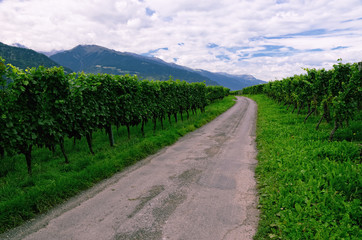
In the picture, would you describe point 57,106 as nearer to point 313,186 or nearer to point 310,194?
point 310,194

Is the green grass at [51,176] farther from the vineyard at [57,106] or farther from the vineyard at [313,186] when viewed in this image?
the vineyard at [313,186]

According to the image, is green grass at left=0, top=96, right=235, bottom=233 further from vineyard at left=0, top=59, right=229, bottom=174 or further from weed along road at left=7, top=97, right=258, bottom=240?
vineyard at left=0, top=59, right=229, bottom=174

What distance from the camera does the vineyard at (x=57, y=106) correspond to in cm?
709

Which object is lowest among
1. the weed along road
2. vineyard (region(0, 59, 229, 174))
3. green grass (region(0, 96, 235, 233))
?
the weed along road

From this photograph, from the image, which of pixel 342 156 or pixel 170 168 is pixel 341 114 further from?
pixel 170 168

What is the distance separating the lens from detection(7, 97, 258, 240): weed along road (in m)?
4.50

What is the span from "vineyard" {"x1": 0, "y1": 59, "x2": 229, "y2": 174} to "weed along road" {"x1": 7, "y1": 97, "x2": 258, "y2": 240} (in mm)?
3272

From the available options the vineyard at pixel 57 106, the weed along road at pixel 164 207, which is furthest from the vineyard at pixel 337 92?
the vineyard at pixel 57 106

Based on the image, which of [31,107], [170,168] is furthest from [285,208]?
[31,107]

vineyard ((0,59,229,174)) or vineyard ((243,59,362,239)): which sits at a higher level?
vineyard ((0,59,229,174))

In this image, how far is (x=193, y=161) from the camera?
9.12 m

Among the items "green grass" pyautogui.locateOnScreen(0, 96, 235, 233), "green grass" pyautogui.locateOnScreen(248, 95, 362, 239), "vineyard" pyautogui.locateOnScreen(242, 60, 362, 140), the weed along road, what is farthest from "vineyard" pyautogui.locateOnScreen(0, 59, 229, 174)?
"vineyard" pyautogui.locateOnScreen(242, 60, 362, 140)

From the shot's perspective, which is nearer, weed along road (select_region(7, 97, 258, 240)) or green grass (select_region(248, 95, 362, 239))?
green grass (select_region(248, 95, 362, 239))

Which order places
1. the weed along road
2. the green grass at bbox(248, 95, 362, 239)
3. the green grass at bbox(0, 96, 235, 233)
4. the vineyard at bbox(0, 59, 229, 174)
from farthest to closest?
the vineyard at bbox(0, 59, 229, 174), the green grass at bbox(0, 96, 235, 233), the weed along road, the green grass at bbox(248, 95, 362, 239)
